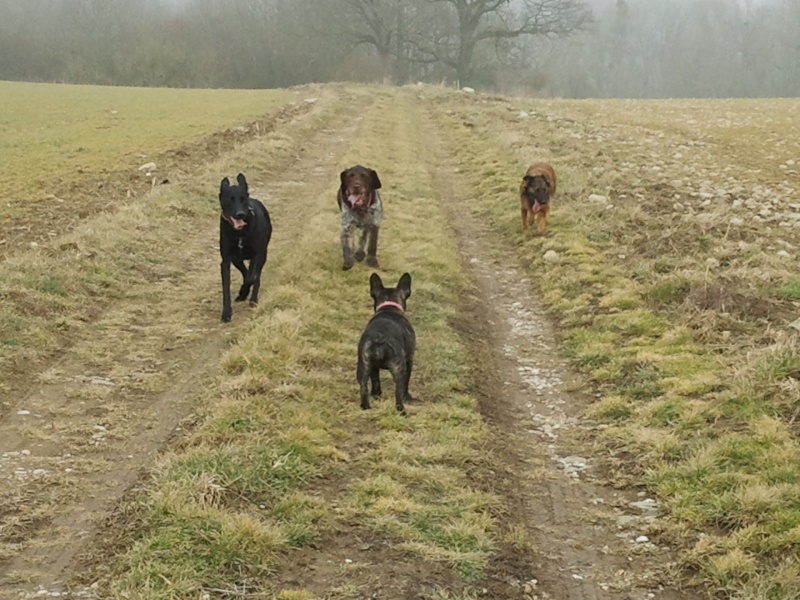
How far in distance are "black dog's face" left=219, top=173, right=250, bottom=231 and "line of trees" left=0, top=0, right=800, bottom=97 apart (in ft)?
138

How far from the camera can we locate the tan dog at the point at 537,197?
11.7m

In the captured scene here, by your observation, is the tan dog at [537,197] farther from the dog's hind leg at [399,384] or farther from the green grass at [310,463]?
the dog's hind leg at [399,384]

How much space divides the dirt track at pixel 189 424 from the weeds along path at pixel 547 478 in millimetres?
11

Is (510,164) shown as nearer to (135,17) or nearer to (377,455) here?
(377,455)

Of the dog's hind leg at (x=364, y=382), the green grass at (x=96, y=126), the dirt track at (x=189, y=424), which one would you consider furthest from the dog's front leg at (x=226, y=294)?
the green grass at (x=96, y=126)

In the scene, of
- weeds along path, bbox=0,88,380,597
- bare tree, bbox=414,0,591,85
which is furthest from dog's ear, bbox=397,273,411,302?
bare tree, bbox=414,0,591,85

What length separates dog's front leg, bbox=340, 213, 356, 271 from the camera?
33.3 ft

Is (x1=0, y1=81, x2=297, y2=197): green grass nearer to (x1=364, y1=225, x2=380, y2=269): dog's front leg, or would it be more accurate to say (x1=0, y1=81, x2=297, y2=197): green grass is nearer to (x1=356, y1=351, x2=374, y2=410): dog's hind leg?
(x1=364, y1=225, x2=380, y2=269): dog's front leg

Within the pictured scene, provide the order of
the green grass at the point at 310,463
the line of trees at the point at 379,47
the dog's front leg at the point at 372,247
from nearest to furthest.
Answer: the green grass at the point at 310,463 < the dog's front leg at the point at 372,247 < the line of trees at the point at 379,47

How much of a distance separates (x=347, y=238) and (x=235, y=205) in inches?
82.8

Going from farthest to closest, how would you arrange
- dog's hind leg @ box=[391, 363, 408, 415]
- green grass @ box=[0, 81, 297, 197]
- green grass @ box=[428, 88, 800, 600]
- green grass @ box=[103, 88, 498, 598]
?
green grass @ box=[0, 81, 297, 197], dog's hind leg @ box=[391, 363, 408, 415], green grass @ box=[428, 88, 800, 600], green grass @ box=[103, 88, 498, 598]

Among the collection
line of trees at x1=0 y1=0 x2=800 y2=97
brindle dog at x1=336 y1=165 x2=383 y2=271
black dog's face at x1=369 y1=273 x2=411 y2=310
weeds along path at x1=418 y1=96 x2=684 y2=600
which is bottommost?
weeds along path at x1=418 y1=96 x2=684 y2=600

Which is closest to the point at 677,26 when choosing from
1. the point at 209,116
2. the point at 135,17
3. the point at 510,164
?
the point at 135,17

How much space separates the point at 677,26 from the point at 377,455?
368ft
